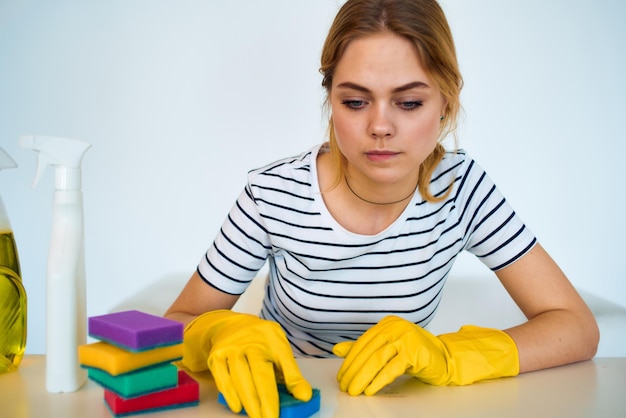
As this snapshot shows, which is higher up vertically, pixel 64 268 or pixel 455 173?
pixel 455 173

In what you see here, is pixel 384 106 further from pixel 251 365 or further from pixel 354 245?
pixel 251 365

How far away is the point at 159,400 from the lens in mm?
768

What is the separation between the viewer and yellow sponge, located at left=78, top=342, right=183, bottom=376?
0.73 meters

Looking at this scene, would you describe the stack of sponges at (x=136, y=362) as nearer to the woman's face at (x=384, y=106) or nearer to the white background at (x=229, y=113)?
the woman's face at (x=384, y=106)

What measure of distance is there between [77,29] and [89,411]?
197 cm

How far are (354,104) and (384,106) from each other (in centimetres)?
6

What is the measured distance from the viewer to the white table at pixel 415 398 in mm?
783

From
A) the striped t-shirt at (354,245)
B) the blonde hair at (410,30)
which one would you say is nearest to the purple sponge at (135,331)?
the striped t-shirt at (354,245)

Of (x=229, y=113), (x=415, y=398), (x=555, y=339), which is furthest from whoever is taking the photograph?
(x=229, y=113)

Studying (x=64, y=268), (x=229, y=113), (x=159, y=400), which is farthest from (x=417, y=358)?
(x=229, y=113)

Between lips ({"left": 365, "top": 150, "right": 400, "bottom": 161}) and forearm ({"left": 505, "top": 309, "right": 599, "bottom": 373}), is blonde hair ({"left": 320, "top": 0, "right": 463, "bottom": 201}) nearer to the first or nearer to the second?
lips ({"left": 365, "top": 150, "right": 400, "bottom": 161})

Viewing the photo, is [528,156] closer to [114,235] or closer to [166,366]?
[114,235]

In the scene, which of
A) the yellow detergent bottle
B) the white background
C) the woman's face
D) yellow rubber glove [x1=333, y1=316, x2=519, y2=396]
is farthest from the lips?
the white background

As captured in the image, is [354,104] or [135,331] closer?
[135,331]
